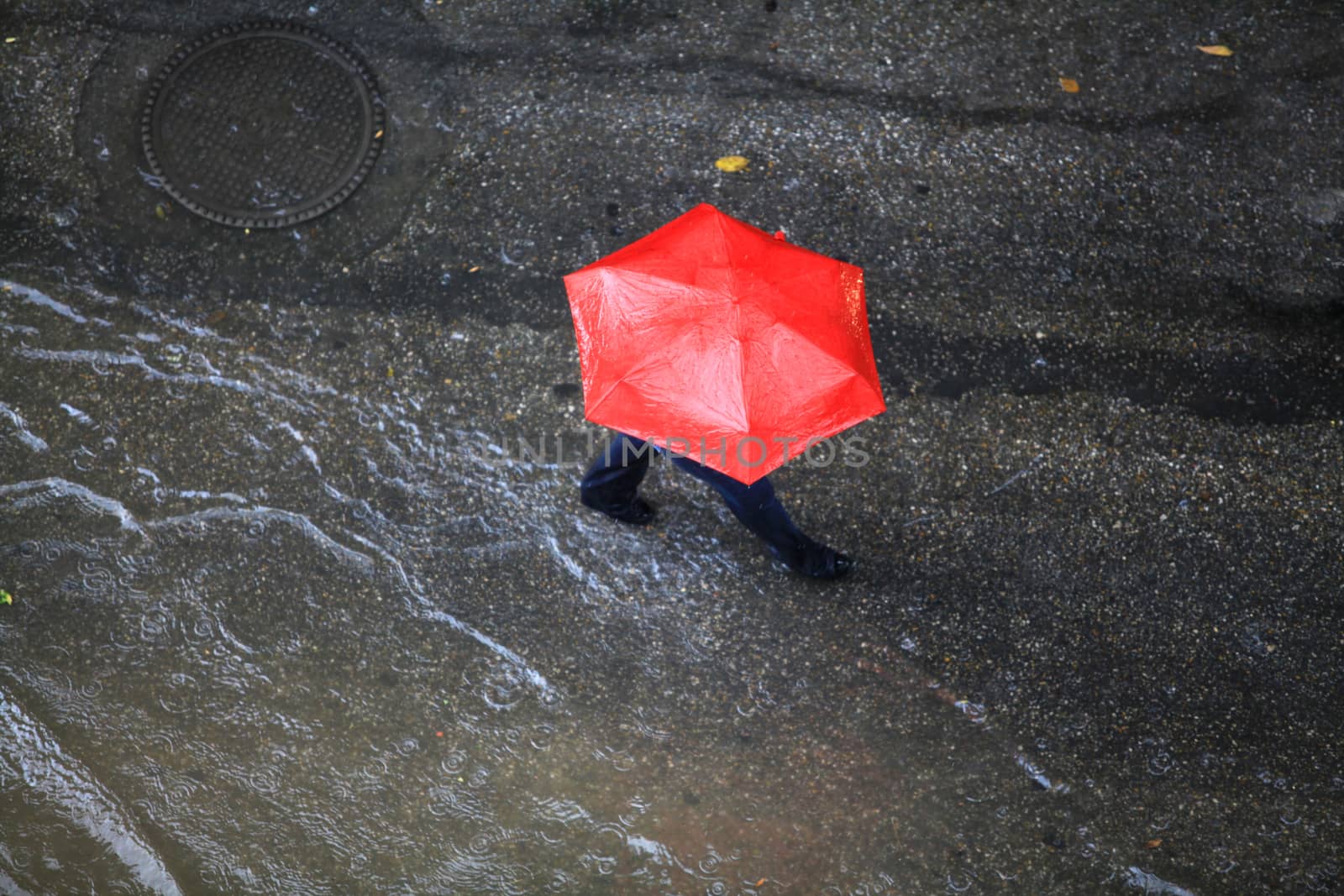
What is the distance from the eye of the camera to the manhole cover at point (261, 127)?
4.02 m

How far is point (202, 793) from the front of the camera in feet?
11.5

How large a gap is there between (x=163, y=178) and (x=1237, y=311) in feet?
15.3

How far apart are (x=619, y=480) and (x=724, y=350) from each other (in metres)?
0.99

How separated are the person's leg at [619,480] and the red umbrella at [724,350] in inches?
23.4

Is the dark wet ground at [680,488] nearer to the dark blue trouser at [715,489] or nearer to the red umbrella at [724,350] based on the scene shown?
the dark blue trouser at [715,489]

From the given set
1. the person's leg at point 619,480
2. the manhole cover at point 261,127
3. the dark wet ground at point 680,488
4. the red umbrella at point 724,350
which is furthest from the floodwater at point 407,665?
the red umbrella at point 724,350

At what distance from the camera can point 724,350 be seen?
2.55 m

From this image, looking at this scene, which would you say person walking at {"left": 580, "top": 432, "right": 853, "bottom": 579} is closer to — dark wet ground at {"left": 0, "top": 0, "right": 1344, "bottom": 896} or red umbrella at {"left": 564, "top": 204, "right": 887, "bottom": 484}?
dark wet ground at {"left": 0, "top": 0, "right": 1344, "bottom": 896}

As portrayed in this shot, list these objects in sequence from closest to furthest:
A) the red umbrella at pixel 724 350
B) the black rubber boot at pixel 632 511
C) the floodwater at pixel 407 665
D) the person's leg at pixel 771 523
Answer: the red umbrella at pixel 724 350
the person's leg at pixel 771 523
the floodwater at pixel 407 665
the black rubber boot at pixel 632 511

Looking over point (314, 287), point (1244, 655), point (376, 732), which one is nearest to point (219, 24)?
point (314, 287)

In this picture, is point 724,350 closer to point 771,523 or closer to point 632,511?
point 771,523

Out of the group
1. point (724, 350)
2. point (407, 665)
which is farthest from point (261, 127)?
point (724, 350)

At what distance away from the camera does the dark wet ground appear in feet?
11.4

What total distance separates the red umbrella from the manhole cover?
191 cm
